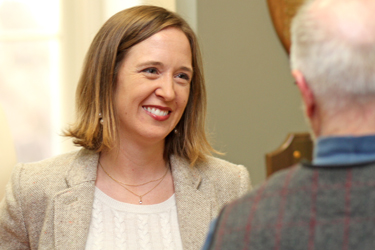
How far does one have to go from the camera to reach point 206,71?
262cm

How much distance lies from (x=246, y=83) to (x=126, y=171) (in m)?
0.95

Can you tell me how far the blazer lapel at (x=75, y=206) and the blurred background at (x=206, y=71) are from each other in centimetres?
85

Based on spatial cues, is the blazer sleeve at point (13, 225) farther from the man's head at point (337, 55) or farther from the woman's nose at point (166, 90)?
the man's head at point (337, 55)

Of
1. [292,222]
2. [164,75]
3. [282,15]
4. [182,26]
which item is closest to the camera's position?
[292,222]

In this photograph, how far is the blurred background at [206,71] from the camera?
265 centimetres

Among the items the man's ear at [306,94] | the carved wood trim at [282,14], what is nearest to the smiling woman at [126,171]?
the carved wood trim at [282,14]

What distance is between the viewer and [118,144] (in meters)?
2.03

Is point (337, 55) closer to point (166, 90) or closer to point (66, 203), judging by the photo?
point (166, 90)

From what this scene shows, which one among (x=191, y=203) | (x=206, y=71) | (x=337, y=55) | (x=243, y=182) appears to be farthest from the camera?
(x=206, y=71)

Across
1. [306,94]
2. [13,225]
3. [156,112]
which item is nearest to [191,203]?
[156,112]

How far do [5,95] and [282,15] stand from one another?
1.54 meters

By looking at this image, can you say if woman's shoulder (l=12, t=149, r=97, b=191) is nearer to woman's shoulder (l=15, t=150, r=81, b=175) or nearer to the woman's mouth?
woman's shoulder (l=15, t=150, r=81, b=175)

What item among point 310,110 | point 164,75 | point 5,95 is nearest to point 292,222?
point 310,110

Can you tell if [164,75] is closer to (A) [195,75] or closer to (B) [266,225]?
(A) [195,75]
